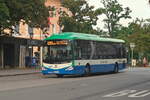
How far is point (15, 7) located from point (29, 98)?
1088 inches

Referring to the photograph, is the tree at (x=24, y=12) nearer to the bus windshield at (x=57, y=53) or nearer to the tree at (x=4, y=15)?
the tree at (x=4, y=15)

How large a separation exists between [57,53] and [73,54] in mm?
1094

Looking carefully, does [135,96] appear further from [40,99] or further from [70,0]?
[70,0]

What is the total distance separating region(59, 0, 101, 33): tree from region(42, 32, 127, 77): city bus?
23.8 meters

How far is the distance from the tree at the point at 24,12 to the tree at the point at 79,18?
42.6 ft

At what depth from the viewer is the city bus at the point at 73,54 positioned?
32406 millimetres

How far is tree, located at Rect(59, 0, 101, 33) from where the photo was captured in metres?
61.3

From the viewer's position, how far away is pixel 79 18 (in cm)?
6278

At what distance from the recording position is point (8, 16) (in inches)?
1679

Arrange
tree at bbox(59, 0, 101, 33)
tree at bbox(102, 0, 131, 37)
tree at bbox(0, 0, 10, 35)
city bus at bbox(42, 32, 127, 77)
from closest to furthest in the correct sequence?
city bus at bbox(42, 32, 127, 77) → tree at bbox(0, 0, 10, 35) → tree at bbox(59, 0, 101, 33) → tree at bbox(102, 0, 131, 37)

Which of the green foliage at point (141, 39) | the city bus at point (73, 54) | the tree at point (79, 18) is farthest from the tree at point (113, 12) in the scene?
the city bus at point (73, 54)

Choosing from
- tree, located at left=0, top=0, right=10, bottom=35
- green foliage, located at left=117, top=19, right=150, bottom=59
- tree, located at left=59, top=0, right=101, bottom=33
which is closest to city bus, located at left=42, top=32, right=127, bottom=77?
tree, located at left=0, top=0, right=10, bottom=35

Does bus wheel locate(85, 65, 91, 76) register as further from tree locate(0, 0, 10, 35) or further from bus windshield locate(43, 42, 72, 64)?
tree locate(0, 0, 10, 35)

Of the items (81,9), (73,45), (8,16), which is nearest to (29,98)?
(73,45)
